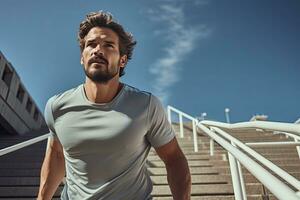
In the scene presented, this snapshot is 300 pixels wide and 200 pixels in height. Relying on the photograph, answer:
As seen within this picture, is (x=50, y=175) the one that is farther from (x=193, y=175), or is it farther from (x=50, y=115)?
(x=193, y=175)

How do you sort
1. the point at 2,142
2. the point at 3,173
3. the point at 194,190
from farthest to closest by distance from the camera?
the point at 2,142 → the point at 3,173 → the point at 194,190

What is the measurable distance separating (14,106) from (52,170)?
273 inches

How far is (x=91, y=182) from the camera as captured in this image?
1.30 m

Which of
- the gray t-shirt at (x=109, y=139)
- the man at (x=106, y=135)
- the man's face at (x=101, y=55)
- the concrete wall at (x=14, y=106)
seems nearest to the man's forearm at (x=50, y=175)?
the man at (x=106, y=135)

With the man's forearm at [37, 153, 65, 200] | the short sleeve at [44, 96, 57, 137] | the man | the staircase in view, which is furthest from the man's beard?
the staircase

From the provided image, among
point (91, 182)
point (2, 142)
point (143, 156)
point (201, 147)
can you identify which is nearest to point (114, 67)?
point (143, 156)

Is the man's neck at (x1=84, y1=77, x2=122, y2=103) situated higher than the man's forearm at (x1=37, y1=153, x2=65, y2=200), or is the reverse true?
the man's neck at (x1=84, y1=77, x2=122, y2=103)

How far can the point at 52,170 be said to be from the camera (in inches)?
60.7

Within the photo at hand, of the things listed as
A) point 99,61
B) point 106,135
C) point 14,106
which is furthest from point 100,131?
point 14,106

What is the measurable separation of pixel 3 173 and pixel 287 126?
4.04m

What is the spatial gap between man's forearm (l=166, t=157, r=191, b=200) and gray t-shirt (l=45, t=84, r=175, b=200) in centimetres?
12

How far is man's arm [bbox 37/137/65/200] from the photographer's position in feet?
4.91

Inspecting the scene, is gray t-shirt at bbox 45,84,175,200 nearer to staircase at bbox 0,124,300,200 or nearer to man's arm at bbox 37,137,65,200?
man's arm at bbox 37,137,65,200

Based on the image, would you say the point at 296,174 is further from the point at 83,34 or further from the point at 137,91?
the point at 83,34
